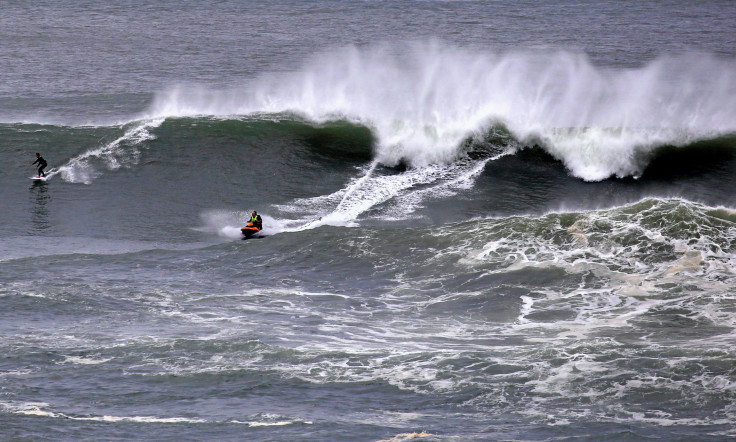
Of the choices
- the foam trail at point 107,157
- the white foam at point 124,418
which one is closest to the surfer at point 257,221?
the foam trail at point 107,157

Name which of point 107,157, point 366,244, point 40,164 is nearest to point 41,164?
point 40,164

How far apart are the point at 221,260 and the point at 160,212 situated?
17.3 feet

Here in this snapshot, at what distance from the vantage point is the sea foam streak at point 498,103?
3281 centimetres

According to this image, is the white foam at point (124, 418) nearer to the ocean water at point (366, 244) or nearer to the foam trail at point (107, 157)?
the ocean water at point (366, 244)

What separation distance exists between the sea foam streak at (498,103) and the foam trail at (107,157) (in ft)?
8.66

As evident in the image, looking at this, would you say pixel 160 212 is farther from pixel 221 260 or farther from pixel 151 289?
pixel 151 289

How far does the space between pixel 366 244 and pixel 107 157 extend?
38.9 feet

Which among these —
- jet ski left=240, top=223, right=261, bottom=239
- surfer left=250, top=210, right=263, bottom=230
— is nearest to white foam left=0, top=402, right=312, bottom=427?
jet ski left=240, top=223, right=261, bottom=239

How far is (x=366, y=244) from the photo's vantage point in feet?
81.3

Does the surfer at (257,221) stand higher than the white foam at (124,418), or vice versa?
the surfer at (257,221)

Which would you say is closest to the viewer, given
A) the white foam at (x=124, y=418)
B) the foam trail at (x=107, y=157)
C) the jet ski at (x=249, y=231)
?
the white foam at (x=124, y=418)

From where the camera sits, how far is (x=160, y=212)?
2852cm

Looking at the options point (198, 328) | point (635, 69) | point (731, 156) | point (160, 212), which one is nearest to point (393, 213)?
point (160, 212)

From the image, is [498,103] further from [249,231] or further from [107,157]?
[107,157]
